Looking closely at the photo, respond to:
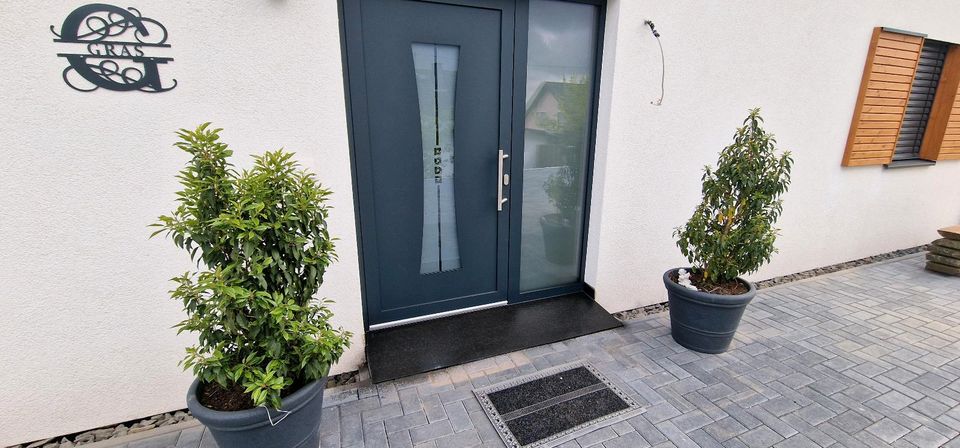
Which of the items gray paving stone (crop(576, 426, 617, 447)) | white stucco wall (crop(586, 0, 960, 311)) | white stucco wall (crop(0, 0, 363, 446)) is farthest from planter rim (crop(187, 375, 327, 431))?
white stucco wall (crop(586, 0, 960, 311))

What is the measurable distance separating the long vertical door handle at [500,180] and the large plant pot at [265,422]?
1754mm

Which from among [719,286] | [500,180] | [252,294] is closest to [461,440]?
[252,294]

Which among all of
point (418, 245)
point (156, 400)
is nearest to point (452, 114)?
point (418, 245)

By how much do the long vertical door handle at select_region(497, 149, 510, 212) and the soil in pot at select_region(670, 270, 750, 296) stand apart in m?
1.44

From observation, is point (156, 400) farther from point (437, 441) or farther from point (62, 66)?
point (62, 66)

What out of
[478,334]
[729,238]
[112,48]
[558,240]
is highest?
[112,48]

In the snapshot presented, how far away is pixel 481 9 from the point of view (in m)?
2.71

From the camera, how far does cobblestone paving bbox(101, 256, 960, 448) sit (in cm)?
214

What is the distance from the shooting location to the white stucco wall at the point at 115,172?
1.82 meters

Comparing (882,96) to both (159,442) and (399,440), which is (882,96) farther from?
(159,442)

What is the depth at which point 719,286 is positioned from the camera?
2939 millimetres

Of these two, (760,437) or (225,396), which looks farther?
(760,437)

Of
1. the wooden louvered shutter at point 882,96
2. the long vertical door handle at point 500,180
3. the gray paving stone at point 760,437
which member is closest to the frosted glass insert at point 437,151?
the long vertical door handle at point 500,180

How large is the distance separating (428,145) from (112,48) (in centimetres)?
168
